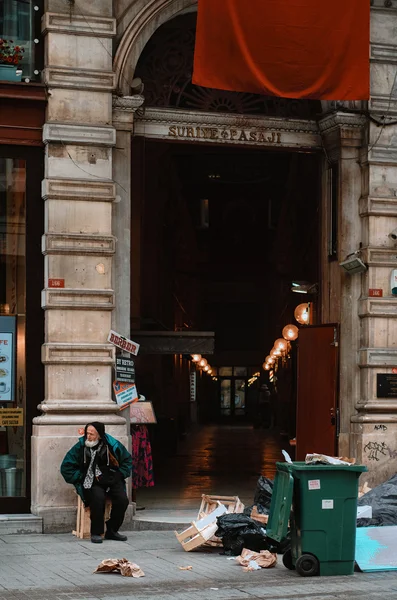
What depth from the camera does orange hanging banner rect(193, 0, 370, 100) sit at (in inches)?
551

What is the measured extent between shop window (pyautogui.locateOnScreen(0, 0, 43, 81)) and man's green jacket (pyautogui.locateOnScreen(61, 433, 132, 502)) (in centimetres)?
483

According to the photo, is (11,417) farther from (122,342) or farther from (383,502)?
(383,502)

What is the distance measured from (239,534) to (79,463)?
2185 mm

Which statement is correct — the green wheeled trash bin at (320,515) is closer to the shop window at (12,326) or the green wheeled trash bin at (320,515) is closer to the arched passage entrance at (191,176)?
the shop window at (12,326)

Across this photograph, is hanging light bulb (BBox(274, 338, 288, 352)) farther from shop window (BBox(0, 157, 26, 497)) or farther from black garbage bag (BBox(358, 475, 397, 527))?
black garbage bag (BBox(358, 475, 397, 527))

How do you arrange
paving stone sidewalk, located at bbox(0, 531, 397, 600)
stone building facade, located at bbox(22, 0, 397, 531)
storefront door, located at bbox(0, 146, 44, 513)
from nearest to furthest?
paving stone sidewalk, located at bbox(0, 531, 397, 600), stone building facade, located at bbox(22, 0, 397, 531), storefront door, located at bbox(0, 146, 44, 513)

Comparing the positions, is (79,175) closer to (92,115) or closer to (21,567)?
(92,115)

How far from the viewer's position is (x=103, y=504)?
42.0ft

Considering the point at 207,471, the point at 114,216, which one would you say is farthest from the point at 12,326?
the point at 207,471

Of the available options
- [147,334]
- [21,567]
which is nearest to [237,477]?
[147,334]

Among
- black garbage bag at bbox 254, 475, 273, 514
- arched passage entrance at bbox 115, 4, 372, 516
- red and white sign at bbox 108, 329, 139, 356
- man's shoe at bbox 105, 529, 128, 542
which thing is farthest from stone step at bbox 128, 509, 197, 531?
arched passage entrance at bbox 115, 4, 372, 516

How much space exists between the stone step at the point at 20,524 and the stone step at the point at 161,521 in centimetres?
117

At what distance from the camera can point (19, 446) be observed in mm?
13914

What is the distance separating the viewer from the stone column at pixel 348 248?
1516 centimetres
